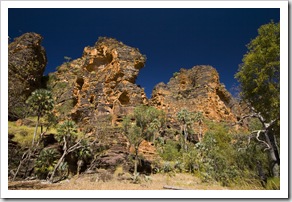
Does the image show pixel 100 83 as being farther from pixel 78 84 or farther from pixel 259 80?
pixel 259 80

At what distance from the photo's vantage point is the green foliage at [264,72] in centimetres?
793

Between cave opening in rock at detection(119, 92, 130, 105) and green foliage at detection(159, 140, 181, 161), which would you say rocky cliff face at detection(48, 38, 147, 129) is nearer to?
cave opening in rock at detection(119, 92, 130, 105)

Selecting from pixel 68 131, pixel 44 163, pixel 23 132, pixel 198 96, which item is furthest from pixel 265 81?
pixel 198 96

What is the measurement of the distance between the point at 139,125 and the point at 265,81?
21.0m

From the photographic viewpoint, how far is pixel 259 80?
27.9ft

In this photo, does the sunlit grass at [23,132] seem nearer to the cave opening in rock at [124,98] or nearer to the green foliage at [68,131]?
the green foliage at [68,131]

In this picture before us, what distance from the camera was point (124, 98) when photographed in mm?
32531

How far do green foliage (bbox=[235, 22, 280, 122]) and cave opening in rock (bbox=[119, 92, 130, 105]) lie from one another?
23.7m

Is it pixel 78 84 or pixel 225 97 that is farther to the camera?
pixel 225 97

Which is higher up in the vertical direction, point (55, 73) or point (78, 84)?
point (55, 73)

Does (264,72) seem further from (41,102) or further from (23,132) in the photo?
(23,132)

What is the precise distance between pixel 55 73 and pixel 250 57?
5305 cm
